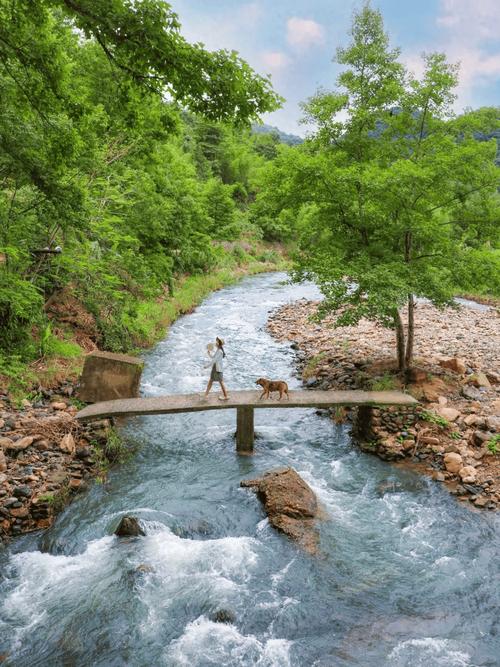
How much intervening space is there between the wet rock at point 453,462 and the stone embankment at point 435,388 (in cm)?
2

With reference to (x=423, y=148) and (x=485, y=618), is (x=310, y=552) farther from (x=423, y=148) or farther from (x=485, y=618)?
(x=423, y=148)

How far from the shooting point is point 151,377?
12828mm

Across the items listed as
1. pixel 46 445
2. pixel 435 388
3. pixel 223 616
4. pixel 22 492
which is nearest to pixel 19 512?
pixel 22 492

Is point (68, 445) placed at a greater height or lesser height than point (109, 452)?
greater

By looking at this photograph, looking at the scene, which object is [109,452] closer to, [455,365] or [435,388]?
[435,388]

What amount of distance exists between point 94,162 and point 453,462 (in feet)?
33.8

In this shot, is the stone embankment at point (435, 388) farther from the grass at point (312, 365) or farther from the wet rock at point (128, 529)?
the wet rock at point (128, 529)

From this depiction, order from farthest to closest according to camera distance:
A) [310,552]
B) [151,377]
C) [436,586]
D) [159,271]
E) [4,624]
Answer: [159,271]
[151,377]
[310,552]
[436,586]
[4,624]

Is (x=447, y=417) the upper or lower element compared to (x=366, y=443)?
upper

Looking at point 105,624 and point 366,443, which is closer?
point 105,624

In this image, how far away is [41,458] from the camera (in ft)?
25.3

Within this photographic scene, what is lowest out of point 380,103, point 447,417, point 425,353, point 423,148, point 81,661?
point 81,661

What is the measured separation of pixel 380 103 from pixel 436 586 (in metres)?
9.15

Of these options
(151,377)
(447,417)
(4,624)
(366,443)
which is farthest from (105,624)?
(151,377)
